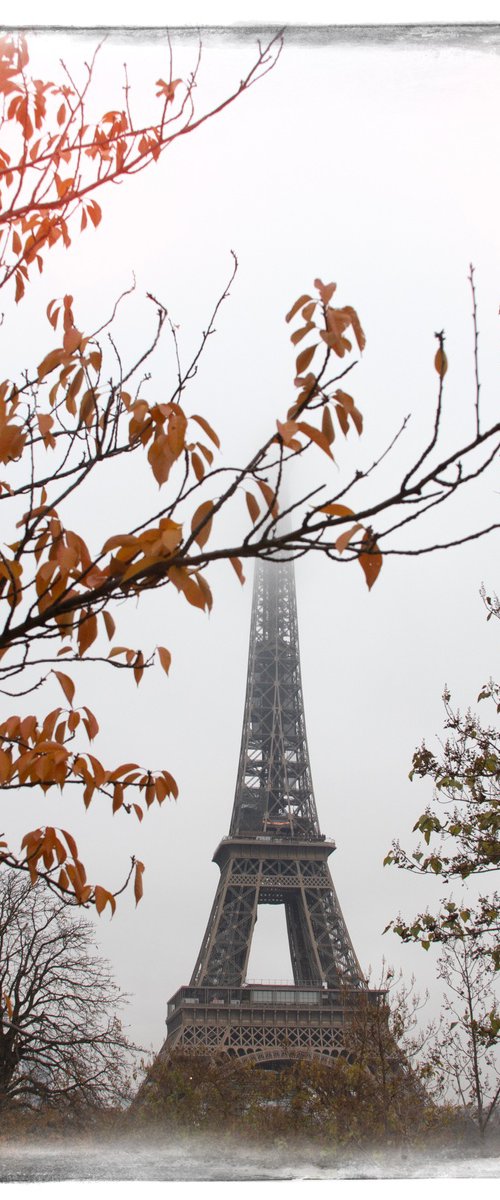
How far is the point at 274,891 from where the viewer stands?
1052cm

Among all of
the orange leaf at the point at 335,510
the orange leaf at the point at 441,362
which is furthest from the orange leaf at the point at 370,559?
the orange leaf at the point at 441,362

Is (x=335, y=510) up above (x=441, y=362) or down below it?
below

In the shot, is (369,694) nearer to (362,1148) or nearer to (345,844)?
(345,844)

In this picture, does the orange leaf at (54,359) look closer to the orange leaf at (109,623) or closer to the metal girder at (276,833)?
the orange leaf at (109,623)

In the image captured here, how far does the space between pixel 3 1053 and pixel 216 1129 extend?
76cm

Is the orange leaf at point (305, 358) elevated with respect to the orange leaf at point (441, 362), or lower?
elevated

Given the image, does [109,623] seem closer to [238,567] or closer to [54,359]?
[238,567]

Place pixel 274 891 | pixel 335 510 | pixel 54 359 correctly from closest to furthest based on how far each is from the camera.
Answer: pixel 335 510
pixel 54 359
pixel 274 891

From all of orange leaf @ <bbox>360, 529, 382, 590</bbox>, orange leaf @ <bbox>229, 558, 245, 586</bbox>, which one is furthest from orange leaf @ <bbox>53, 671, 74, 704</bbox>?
orange leaf @ <bbox>360, 529, 382, 590</bbox>

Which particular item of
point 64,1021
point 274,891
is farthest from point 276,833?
point 64,1021

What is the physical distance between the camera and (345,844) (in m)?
3.20

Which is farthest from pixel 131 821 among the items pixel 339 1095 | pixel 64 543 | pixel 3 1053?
pixel 64 543

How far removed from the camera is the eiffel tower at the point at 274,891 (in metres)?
Answer: 4.04

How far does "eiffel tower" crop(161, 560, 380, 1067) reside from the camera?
159 inches
